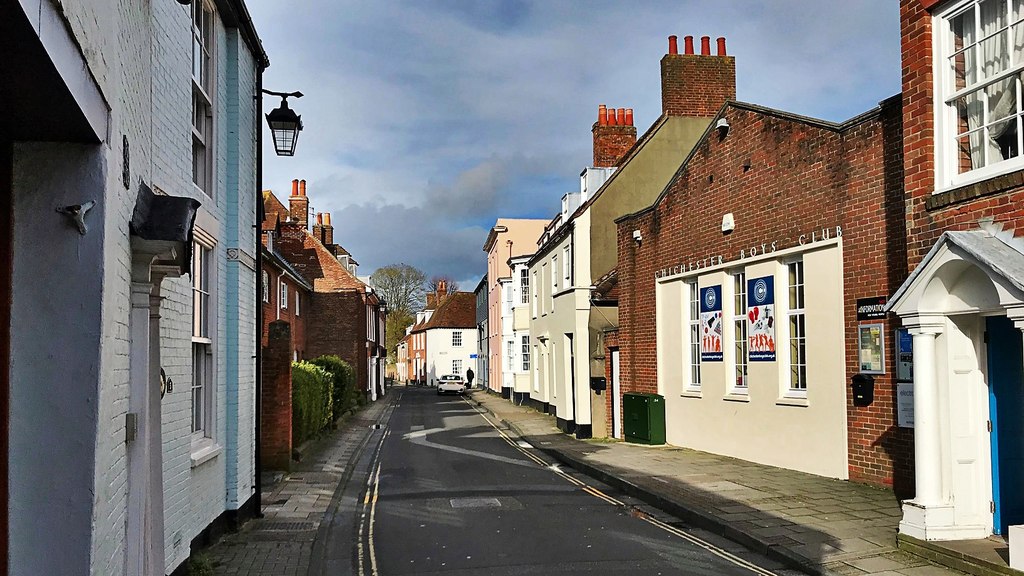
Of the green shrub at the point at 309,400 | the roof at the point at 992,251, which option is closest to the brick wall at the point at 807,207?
the roof at the point at 992,251

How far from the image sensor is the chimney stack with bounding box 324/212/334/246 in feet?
162

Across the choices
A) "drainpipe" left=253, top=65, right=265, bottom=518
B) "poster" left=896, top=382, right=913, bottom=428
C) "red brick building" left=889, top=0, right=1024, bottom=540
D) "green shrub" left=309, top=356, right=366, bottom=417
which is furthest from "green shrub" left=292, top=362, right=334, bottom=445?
"red brick building" left=889, top=0, right=1024, bottom=540

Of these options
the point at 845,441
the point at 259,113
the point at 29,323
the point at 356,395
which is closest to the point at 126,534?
the point at 29,323

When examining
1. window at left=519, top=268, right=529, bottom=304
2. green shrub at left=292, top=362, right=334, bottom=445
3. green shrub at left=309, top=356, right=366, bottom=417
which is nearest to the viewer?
green shrub at left=292, top=362, right=334, bottom=445

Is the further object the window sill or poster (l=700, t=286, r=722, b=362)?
poster (l=700, t=286, r=722, b=362)

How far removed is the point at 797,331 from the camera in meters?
13.6

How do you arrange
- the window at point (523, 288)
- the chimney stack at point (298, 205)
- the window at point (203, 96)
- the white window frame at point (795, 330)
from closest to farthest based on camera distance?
the window at point (203, 96) → the white window frame at point (795, 330) → the window at point (523, 288) → the chimney stack at point (298, 205)

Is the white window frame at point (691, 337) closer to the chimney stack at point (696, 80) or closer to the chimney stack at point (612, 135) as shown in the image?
the chimney stack at point (696, 80)

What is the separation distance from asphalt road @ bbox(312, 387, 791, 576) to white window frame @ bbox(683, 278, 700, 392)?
357 centimetres

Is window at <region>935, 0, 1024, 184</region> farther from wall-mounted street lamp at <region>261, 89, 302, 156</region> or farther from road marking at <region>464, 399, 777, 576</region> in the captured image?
wall-mounted street lamp at <region>261, 89, 302, 156</region>

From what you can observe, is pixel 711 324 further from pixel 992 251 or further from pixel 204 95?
pixel 204 95

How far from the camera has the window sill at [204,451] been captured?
8123 mm

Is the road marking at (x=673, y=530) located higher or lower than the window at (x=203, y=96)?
lower

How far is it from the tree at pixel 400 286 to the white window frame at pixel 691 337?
61.6 metres
